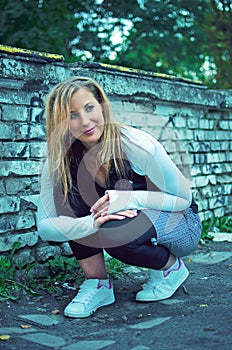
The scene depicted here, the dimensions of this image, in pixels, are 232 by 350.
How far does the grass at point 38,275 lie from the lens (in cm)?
293

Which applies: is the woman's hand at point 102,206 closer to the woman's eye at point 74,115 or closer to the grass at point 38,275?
the woman's eye at point 74,115

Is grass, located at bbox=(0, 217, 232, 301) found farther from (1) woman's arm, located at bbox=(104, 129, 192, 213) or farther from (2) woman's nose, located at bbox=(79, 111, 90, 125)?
(2) woman's nose, located at bbox=(79, 111, 90, 125)

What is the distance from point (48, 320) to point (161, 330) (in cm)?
54

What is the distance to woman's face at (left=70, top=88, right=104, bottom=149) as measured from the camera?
2.72m

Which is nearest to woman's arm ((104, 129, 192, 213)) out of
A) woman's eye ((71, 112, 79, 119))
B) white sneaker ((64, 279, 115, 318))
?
woman's eye ((71, 112, 79, 119))

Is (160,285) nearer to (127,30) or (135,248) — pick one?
(135,248)

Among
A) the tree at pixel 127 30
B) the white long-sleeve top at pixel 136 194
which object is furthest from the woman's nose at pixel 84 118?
the tree at pixel 127 30

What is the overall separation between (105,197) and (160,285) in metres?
0.56

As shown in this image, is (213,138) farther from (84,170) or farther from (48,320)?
(48,320)

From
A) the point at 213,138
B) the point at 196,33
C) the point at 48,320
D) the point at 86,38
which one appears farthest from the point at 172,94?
the point at 196,33

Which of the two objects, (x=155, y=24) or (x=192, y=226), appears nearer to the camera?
(x=192, y=226)

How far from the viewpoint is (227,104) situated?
5.34 meters

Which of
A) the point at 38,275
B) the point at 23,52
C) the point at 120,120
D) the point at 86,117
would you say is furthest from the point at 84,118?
the point at 120,120

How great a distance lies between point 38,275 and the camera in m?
3.27
